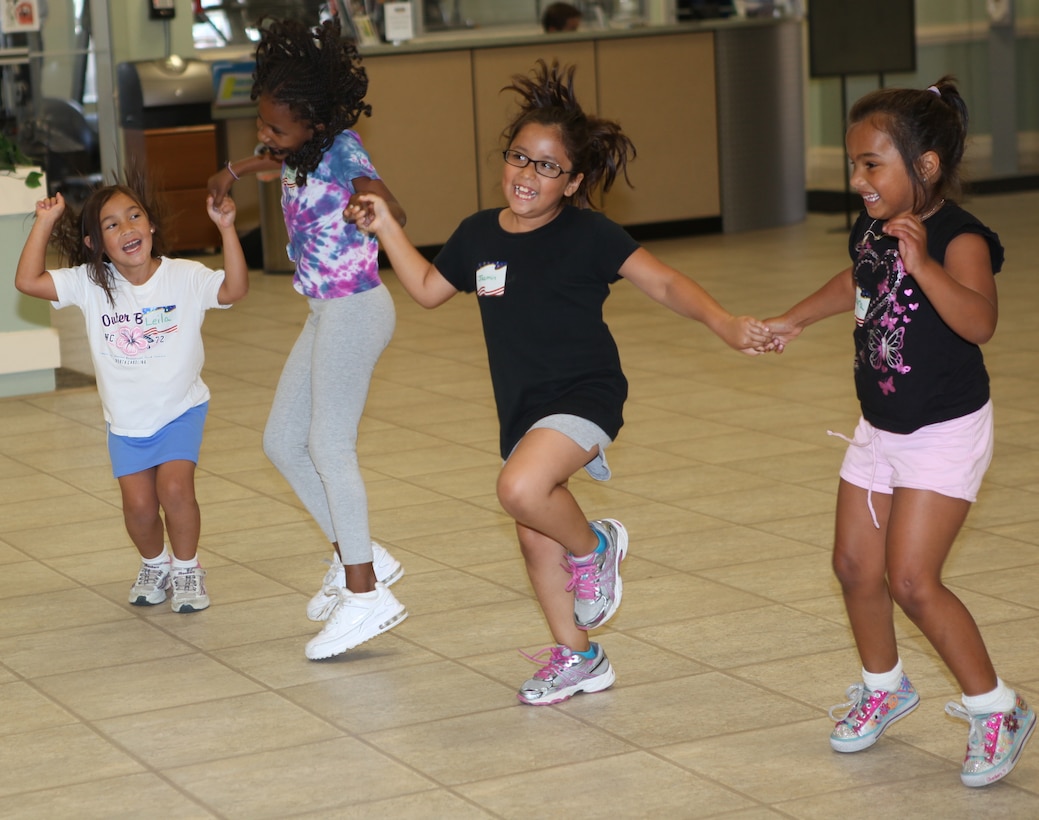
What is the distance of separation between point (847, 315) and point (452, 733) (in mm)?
6350

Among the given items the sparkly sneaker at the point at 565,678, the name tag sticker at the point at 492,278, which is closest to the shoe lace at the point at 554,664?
the sparkly sneaker at the point at 565,678

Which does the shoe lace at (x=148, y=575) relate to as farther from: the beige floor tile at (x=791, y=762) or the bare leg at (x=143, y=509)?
the beige floor tile at (x=791, y=762)

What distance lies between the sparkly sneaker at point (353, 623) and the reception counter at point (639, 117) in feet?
24.9

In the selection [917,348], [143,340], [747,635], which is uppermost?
[917,348]

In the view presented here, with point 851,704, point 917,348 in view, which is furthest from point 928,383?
point 851,704

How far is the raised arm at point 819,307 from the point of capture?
337cm

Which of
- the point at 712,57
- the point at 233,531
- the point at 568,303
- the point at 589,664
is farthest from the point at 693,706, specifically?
the point at 712,57

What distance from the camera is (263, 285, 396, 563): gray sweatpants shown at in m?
4.03

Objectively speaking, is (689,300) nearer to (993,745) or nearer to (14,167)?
(993,745)

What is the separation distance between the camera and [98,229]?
4469 millimetres

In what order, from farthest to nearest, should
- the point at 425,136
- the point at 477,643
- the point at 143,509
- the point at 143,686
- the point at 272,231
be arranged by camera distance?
the point at 425,136
the point at 272,231
the point at 143,509
the point at 477,643
the point at 143,686

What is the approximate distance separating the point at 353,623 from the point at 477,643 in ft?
1.11

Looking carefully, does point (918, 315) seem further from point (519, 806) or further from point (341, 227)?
point (341, 227)

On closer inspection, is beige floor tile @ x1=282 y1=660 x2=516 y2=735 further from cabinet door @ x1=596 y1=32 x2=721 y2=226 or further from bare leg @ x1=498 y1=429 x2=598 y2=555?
cabinet door @ x1=596 y1=32 x2=721 y2=226
